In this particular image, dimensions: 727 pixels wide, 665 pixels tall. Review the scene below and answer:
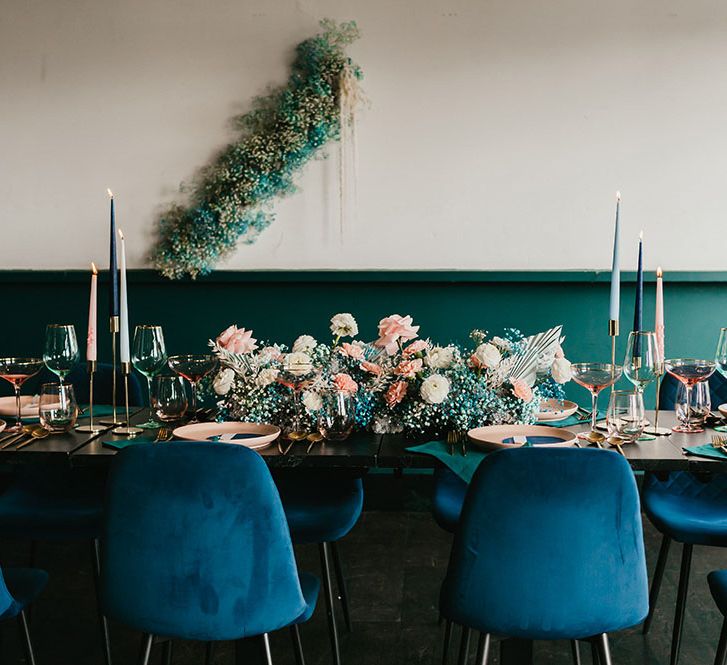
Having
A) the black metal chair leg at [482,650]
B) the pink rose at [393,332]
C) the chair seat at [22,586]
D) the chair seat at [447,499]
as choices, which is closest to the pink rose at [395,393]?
the pink rose at [393,332]

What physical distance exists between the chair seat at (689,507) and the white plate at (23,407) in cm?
193

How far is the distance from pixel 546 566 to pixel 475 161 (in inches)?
105

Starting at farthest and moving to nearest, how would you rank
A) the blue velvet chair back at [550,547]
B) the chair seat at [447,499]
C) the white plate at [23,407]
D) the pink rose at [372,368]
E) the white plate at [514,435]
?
the white plate at [23,407], the chair seat at [447,499], the pink rose at [372,368], the white plate at [514,435], the blue velvet chair back at [550,547]

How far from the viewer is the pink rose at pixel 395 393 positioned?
87.8 inches

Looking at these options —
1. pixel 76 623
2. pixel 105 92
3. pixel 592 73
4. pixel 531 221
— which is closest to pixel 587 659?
pixel 76 623

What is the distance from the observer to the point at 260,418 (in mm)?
2314

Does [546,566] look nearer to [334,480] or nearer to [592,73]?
[334,480]

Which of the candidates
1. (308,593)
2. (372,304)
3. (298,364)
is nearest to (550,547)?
(308,593)

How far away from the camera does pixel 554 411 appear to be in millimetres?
2512

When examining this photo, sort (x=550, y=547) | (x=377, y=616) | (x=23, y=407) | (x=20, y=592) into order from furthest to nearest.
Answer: (x=377, y=616)
(x=23, y=407)
(x=20, y=592)
(x=550, y=547)

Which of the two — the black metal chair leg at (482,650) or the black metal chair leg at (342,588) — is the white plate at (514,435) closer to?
the black metal chair leg at (482,650)

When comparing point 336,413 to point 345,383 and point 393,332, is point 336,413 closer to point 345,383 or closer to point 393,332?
point 345,383

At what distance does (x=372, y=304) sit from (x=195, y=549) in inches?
97.1

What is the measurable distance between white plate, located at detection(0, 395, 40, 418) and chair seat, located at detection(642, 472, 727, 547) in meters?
1.93
